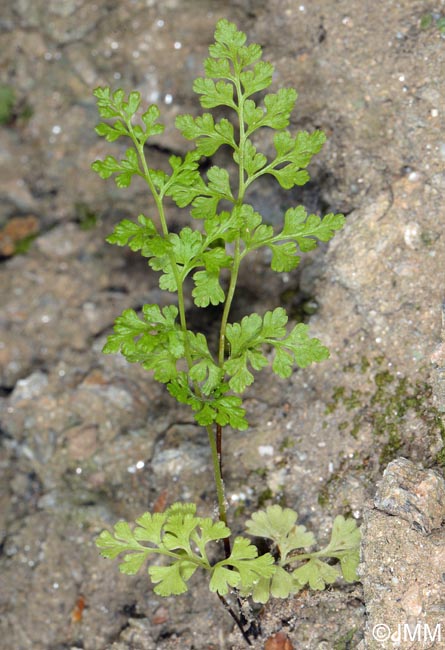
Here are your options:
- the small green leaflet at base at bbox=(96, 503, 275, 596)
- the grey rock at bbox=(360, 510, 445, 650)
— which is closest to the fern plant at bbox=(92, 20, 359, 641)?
the small green leaflet at base at bbox=(96, 503, 275, 596)

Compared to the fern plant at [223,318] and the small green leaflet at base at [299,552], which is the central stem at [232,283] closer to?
the fern plant at [223,318]

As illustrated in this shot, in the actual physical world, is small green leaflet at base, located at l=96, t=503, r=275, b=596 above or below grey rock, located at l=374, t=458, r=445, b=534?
below

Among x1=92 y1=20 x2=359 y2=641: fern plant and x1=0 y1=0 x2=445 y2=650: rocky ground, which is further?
x1=0 y1=0 x2=445 y2=650: rocky ground

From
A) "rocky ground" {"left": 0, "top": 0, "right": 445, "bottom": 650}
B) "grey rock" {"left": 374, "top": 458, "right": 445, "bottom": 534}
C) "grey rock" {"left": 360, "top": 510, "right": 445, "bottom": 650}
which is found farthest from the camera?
"rocky ground" {"left": 0, "top": 0, "right": 445, "bottom": 650}

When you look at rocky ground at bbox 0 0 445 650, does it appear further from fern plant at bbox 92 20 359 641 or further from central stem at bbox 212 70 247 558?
central stem at bbox 212 70 247 558

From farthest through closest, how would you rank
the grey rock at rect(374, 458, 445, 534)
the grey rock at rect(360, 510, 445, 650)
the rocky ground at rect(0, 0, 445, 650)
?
the rocky ground at rect(0, 0, 445, 650), the grey rock at rect(374, 458, 445, 534), the grey rock at rect(360, 510, 445, 650)

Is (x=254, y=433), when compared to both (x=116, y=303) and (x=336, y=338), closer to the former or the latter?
(x=336, y=338)

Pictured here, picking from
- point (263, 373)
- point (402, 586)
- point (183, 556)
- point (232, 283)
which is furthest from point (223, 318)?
point (402, 586)
